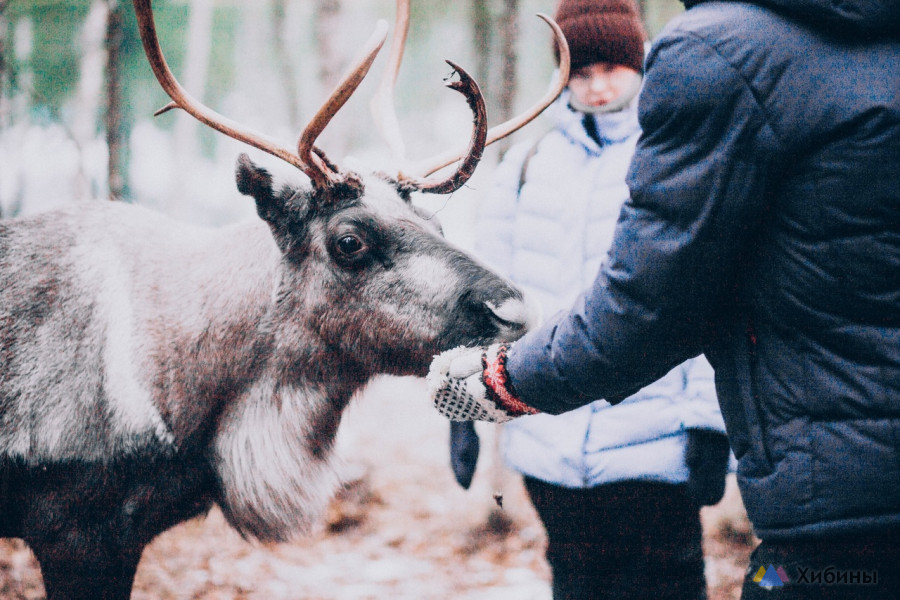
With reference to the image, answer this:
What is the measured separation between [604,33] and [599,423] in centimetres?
148

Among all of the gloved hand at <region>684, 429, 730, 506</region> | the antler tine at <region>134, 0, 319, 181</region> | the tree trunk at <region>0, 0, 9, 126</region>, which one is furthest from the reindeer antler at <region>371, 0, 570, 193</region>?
the tree trunk at <region>0, 0, 9, 126</region>

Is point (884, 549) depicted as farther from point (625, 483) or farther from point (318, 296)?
point (318, 296)

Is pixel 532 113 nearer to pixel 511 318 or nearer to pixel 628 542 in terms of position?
pixel 511 318

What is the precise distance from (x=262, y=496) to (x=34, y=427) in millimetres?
815

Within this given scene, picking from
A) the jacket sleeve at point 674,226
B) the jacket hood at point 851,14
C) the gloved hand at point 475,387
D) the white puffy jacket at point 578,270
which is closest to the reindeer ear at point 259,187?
the white puffy jacket at point 578,270

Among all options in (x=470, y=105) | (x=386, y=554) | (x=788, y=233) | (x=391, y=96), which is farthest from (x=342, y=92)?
(x=386, y=554)

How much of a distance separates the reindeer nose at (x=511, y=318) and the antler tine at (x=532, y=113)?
66 cm

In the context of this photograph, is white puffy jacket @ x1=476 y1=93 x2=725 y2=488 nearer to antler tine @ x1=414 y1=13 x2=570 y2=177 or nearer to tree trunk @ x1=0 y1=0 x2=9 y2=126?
antler tine @ x1=414 y1=13 x2=570 y2=177

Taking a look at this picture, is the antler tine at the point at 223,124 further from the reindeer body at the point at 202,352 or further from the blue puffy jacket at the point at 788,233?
the blue puffy jacket at the point at 788,233

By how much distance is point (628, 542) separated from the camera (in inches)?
100

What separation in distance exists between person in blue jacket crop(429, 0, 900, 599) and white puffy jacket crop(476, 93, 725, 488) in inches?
41.1

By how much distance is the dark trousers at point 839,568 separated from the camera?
1244 millimetres

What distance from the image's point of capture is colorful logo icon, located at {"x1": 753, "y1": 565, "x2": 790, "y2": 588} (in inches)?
52.5

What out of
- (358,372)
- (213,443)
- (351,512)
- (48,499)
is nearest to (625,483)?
(358,372)
